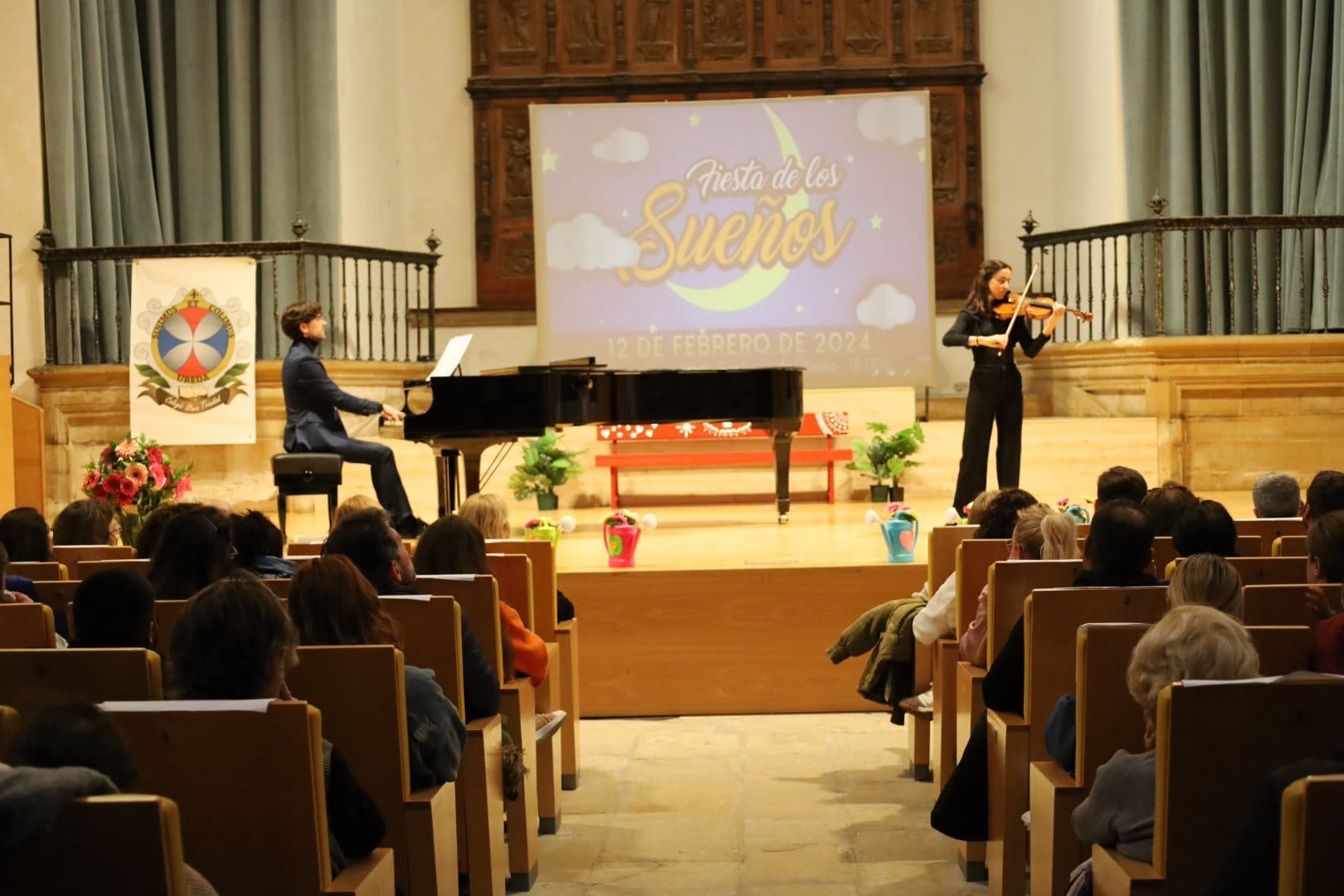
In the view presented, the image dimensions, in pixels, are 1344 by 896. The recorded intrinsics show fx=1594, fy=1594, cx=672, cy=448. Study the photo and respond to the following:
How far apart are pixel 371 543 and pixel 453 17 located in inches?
417

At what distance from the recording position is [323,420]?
7777 mm

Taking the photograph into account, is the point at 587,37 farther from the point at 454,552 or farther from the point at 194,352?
the point at 454,552

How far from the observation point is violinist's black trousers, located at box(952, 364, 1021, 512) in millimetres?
7840

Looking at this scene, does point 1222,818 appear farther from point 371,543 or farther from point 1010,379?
point 1010,379

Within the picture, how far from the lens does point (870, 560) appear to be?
6016 millimetres

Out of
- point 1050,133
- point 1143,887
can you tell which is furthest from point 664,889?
point 1050,133

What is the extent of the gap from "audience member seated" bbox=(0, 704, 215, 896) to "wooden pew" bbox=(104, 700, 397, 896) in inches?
11.3

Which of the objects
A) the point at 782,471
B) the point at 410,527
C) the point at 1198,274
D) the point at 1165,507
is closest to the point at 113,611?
the point at 1165,507

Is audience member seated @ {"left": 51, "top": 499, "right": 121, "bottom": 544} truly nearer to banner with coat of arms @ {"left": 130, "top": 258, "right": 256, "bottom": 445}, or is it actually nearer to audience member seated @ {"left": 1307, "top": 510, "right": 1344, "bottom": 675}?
audience member seated @ {"left": 1307, "top": 510, "right": 1344, "bottom": 675}

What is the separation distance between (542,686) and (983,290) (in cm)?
421

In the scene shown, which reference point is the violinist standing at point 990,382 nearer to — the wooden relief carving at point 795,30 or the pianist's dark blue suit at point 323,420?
the pianist's dark blue suit at point 323,420

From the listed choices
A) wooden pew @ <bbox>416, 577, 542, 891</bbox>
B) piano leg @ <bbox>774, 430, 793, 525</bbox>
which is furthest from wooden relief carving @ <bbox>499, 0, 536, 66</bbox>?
wooden pew @ <bbox>416, 577, 542, 891</bbox>

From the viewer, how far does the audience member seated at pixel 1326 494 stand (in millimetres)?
3953

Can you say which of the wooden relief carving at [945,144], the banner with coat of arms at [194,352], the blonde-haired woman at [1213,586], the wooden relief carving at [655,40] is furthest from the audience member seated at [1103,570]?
the wooden relief carving at [655,40]
